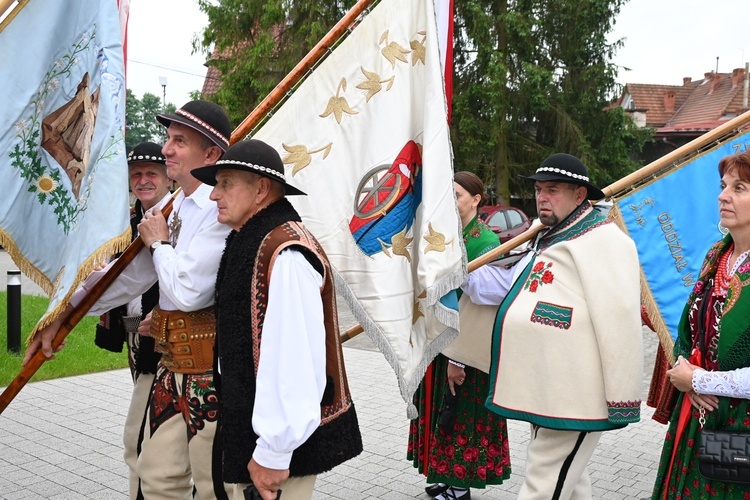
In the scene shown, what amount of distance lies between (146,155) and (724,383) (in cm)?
342

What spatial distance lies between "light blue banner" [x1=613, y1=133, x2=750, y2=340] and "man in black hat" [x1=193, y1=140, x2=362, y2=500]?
2.39 meters

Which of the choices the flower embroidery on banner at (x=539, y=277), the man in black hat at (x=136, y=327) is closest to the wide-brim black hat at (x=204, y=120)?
the man in black hat at (x=136, y=327)

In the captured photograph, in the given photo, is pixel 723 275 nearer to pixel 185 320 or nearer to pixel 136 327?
pixel 185 320

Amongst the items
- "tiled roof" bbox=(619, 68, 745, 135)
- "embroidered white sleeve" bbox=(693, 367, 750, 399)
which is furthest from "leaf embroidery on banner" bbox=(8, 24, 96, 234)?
"tiled roof" bbox=(619, 68, 745, 135)

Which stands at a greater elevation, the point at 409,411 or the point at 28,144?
the point at 28,144

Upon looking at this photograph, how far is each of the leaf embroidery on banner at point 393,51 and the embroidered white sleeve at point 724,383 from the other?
1905 millimetres

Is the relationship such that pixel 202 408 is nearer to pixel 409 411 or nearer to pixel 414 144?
pixel 409 411

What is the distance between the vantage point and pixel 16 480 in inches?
198

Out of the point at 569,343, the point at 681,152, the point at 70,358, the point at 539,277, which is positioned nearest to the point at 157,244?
the point at 539,277

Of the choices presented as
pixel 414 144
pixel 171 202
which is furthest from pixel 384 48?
pixel 171 202

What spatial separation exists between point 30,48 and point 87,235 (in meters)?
0.80

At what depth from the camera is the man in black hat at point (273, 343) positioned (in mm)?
2531

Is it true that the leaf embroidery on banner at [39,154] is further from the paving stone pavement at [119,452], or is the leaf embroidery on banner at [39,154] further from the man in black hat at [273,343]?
the paving stone pavement at [119,452]

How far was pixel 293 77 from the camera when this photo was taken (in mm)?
3492
